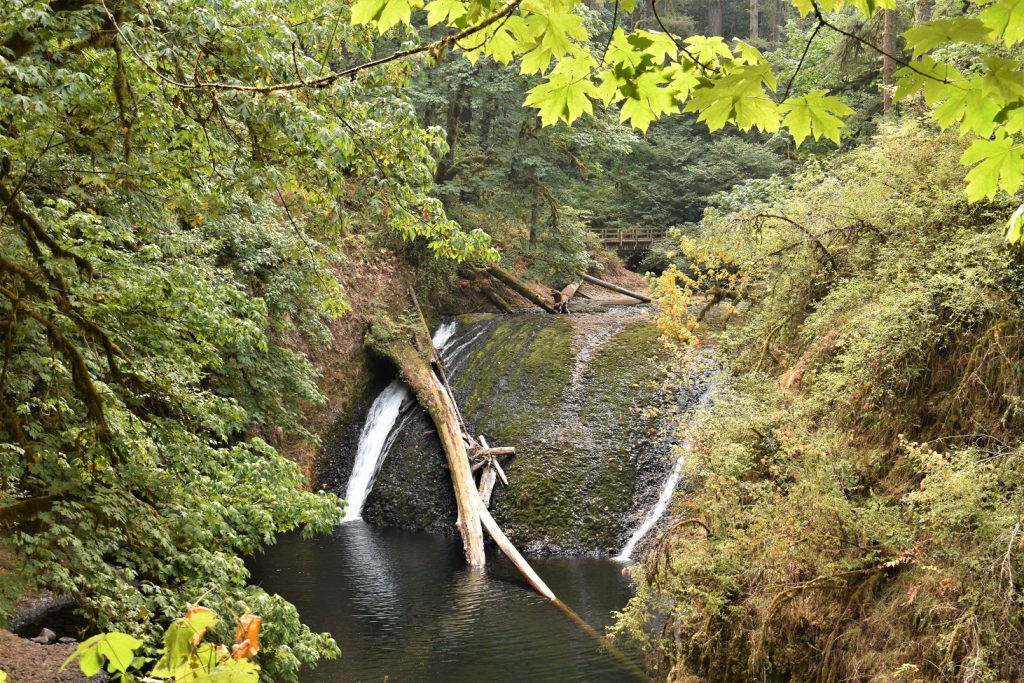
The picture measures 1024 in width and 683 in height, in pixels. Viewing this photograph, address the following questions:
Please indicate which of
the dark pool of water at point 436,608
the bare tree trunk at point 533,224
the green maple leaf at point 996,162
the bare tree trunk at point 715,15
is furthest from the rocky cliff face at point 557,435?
the bare tree trunk at point 715,15

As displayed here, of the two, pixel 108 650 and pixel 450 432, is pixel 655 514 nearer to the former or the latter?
pixel 450 432

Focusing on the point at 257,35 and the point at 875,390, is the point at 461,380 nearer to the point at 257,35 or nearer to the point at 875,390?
the point at 875,390

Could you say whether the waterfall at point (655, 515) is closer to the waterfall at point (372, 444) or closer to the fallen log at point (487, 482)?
the fallen log at point (487, 482)

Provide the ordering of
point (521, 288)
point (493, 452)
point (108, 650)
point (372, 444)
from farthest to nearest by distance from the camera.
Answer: point (521, 288) → point (372, 444) → point (493, 452) → point (108, 650)

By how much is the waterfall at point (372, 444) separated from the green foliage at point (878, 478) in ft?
25.5

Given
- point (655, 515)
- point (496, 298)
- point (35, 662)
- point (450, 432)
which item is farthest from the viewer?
point (496, 298)

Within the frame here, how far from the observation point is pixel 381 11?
2.00m

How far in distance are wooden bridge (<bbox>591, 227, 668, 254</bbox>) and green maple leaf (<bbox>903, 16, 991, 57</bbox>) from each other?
86.3 ft

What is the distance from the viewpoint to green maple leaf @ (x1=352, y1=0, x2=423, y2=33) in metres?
1.95

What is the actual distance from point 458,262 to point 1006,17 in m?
5.17

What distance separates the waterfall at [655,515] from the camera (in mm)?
13016

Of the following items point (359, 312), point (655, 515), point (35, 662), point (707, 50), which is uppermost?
point (359, 312)

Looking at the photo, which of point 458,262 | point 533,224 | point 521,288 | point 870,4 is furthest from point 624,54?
point 533,224

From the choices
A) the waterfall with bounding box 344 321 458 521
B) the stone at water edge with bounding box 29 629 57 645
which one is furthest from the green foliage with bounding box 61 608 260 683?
the waterfall with bounding box 344 321 458 521
